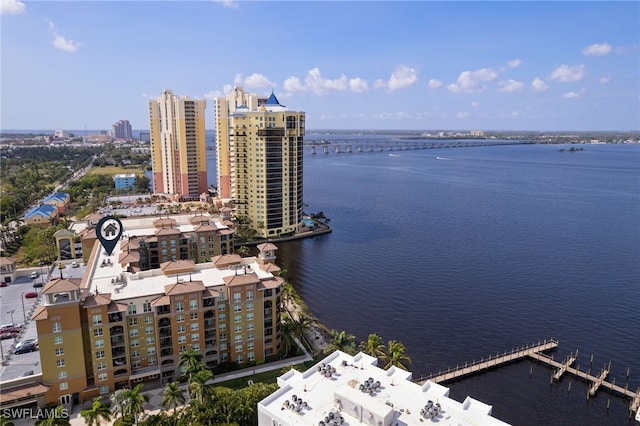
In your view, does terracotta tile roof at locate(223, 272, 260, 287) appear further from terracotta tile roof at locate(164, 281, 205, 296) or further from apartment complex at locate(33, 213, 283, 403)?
terracotta tile roof at locate(164, 281, 205, 296)

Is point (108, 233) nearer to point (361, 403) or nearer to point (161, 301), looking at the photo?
point (161, 301)

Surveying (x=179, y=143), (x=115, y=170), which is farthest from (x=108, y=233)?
(x=115, y=170)

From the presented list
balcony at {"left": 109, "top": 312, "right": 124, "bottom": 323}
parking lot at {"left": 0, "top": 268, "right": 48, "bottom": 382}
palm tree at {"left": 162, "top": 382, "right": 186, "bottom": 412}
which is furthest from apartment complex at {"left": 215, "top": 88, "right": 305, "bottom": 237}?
palm tree at {"left": 162, "top": 382, "right": 186, "bottom": 412}

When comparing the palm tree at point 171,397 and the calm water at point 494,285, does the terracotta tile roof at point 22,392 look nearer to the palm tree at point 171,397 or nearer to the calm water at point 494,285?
the palm tree at point 171,397

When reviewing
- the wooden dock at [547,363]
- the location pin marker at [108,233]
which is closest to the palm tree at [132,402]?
the location pin marker at [108,233]

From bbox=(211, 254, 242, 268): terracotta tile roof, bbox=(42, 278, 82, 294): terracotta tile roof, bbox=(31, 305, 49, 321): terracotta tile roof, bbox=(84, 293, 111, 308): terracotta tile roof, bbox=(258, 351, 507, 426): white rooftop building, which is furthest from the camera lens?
bbox=(211, 254, 242, 268): terracotta tile roof

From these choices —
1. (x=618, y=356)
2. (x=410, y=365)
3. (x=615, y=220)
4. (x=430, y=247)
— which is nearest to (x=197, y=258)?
(x=410, y=365)
